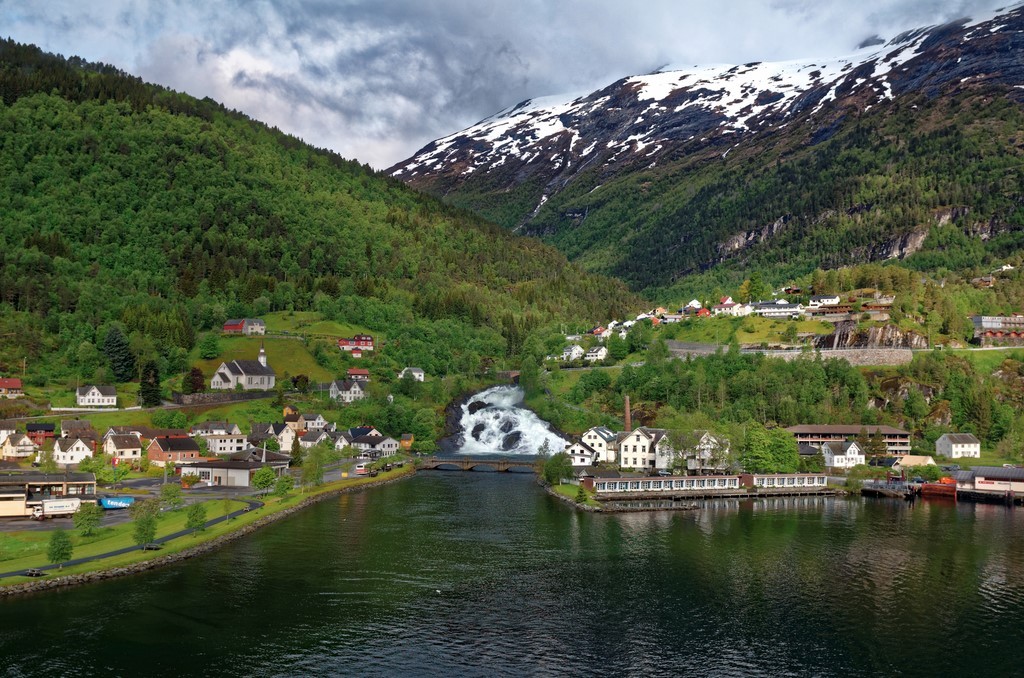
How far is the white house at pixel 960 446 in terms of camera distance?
407 ft

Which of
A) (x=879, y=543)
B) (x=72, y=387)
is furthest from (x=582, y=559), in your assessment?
(x=72, y=387)

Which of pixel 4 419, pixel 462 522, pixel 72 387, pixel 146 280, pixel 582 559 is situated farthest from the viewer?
pixel 146 280

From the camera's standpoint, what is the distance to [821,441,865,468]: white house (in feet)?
407

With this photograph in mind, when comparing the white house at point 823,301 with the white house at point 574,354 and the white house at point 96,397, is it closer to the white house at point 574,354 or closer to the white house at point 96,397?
the white house at point 574,354

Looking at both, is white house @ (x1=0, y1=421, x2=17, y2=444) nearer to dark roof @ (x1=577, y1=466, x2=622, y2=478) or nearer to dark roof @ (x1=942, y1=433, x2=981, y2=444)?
dark roof @ (x1=577, y1=466, x2=622, y2=478)

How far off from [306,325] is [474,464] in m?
73.6

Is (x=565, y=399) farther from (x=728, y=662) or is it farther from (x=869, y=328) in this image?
(x=728, y=662)

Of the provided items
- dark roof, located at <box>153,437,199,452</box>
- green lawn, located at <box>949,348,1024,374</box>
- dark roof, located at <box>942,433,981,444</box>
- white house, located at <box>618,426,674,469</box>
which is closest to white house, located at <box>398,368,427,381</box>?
white house, located at <box>618,426,674,469</box>

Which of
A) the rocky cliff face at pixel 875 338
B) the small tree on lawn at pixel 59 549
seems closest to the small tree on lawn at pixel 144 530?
the small tree on lawn at pixel 59 549

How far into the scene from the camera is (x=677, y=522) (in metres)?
89.9

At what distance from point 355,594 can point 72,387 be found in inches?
3982

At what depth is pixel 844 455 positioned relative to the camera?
408 ft

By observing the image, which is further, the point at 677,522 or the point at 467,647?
the point at 677,522

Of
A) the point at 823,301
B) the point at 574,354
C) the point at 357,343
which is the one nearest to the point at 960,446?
the point at 823,301
